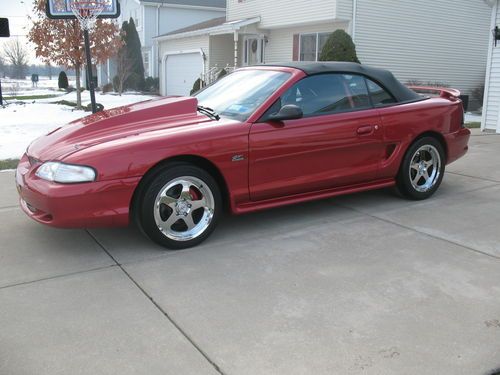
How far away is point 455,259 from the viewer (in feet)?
13.9

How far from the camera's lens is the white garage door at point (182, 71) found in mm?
24908

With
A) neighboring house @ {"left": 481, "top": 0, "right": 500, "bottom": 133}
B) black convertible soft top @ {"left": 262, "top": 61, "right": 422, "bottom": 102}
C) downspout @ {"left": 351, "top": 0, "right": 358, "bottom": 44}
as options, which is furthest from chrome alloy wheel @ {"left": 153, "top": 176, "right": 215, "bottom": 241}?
downspout @ {"left": 351, "top": 0, "right": 358, "bottom": 44}

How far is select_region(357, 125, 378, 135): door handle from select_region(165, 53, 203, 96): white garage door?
65.2 ft

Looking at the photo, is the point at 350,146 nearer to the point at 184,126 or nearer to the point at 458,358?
the point at 184,126

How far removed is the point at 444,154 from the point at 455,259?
2.15 meters

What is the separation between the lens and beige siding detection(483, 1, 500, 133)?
39.3ft

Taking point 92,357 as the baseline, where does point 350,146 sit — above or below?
above

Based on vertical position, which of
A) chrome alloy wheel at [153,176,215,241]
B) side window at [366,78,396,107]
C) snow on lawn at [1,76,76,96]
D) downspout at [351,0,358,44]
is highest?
downspout at [351,0,358,44]

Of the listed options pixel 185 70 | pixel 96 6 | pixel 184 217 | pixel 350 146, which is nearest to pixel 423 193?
pixel 350 146

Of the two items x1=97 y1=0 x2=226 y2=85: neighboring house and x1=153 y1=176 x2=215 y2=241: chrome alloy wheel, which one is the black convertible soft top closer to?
x1=153 y1=176 x2=215 y2=241: chrome alloy wheel

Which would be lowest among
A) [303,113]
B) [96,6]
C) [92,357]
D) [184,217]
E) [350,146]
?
[92,357]

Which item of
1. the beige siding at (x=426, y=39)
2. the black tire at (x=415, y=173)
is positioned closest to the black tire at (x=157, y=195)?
the black tire at (x=415, y=173)

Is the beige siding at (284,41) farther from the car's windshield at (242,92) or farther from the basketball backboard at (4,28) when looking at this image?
the car's windshield at (242,92)

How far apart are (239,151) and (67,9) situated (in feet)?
23.4
